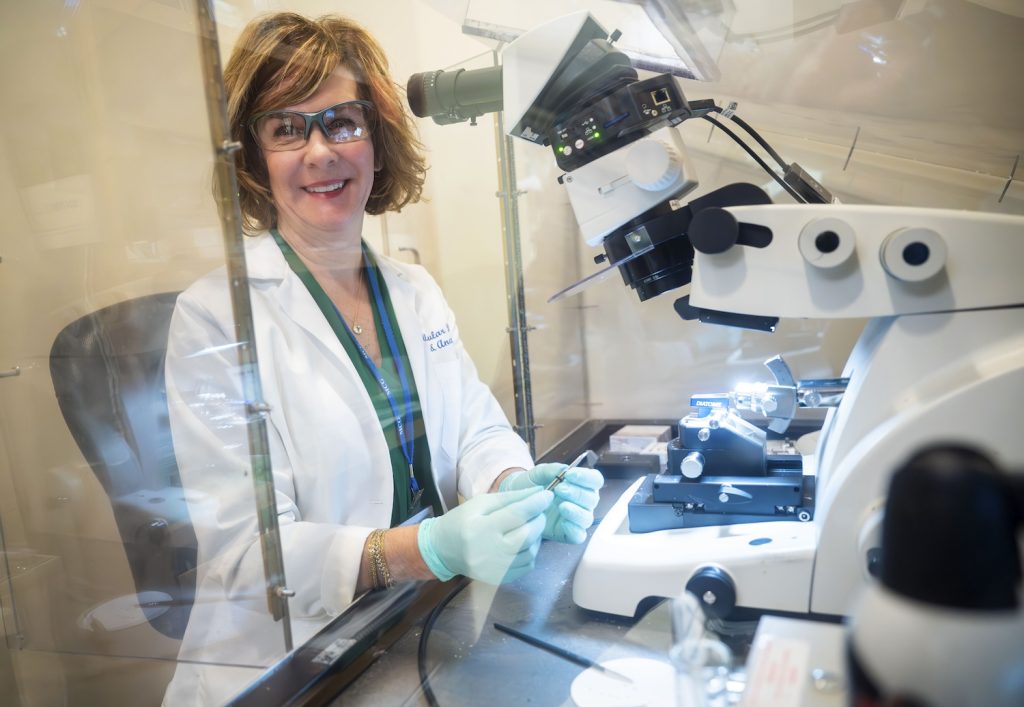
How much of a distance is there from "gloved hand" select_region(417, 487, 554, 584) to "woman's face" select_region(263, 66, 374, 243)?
0.67 m

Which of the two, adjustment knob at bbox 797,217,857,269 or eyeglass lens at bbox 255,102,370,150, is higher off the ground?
eyeglass lens at bbox 255,102,370,150

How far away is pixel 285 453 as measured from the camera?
123 centimetres

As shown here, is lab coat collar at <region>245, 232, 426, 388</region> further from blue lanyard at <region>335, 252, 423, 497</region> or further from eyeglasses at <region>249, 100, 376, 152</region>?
eyeglasses at <region>249, 100, 376, 152</region>

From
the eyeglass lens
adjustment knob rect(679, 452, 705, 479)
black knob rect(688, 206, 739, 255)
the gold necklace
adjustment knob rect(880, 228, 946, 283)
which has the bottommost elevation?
adjustment knob rect(679, 452, 705, 479)

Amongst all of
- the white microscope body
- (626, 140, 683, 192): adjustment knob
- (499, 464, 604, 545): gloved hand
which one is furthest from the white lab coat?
(626, 140, 683, 192): adjustment knob

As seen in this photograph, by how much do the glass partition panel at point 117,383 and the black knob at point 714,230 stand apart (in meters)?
0.68

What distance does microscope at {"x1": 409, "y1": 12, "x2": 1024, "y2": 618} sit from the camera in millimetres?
856

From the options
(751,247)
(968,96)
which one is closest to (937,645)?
(751,247)

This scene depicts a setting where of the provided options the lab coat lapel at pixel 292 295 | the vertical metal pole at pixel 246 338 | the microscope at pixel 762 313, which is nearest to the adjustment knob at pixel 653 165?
the microscope at pixel 762 313

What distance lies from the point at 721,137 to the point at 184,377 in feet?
4.96

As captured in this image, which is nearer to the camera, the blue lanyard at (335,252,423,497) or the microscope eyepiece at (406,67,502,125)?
the microscope eyepiece at (406,67,502,125)

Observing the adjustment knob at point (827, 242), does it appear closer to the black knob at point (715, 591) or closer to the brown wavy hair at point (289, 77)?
the black knob at point (715, 591)

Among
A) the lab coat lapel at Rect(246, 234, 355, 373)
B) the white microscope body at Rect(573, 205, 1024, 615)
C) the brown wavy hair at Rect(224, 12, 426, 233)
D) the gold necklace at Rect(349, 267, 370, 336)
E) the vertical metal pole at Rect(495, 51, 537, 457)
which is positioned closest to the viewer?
the white microscope body at Rect(573, 205, 1024, 615)

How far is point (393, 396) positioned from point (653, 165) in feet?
2.44
